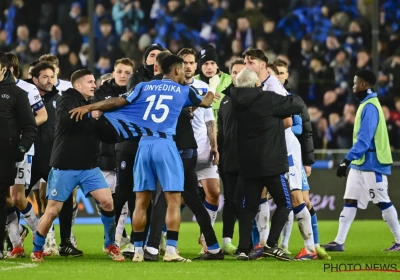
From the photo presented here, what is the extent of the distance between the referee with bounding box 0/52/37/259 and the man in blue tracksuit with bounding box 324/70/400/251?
4028 millimetres

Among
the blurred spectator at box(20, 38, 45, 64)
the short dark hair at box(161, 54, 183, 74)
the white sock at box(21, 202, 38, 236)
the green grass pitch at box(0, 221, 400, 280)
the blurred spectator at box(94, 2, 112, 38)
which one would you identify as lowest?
the green grass pitch at box(0, 221, 400, 280)

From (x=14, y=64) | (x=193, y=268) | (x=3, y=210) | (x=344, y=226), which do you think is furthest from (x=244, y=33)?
(x=193, y=268)

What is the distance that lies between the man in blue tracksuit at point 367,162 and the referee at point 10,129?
13.2 feet

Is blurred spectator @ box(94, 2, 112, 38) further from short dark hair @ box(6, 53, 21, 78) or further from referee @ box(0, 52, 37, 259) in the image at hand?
referee @ box(0, 52, 37, 259)

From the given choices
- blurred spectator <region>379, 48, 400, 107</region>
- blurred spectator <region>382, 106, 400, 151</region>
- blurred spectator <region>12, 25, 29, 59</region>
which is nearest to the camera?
blurred spectator <region>382, 106, 400, 151</region>

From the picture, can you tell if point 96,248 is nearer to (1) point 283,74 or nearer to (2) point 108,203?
(2) point 108,203

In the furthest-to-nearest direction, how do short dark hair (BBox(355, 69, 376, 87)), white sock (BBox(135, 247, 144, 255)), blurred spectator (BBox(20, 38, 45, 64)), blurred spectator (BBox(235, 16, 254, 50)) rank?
blurred spectator (BBox(20, 38, 45, 64))
blurred spectator (BBox(235, 16, 254, 50))
short dark hair (BBox(355, 69, 376, 87))
white sock (BBox(135, 247, 144, 255))

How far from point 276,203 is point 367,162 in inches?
101

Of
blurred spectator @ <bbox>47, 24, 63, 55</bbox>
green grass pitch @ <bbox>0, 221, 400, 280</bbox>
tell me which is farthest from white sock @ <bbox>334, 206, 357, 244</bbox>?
blurred spectator @ <bbox>47, 24, 63, 55</bbox>

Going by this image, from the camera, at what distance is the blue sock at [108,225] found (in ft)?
32.3

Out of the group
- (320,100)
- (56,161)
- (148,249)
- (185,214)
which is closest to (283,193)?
(148,249)

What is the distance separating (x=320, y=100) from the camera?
774 inches

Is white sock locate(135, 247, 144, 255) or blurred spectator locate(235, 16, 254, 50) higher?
blurred spectator locate(235, 16, 254, 50)

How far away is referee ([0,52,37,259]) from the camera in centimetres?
937
